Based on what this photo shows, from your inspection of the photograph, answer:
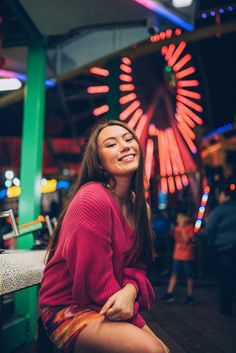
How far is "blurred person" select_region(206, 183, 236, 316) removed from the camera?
185 inches

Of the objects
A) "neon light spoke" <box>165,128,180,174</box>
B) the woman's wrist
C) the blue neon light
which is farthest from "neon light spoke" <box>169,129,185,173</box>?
the woman's wrist

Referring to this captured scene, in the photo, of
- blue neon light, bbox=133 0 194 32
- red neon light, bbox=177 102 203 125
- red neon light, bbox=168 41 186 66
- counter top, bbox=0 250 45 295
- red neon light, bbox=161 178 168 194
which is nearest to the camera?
counter top, bbox=0 250 45 295

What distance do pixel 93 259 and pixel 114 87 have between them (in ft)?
15.4

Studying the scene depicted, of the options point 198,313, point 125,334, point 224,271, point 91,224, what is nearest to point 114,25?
point 91,224

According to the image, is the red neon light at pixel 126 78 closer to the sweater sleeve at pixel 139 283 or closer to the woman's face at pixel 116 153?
the woman's face at pixel 116 153

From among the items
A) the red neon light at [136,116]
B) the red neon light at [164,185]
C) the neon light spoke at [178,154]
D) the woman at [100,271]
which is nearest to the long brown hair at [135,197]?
the woman at [100,271]

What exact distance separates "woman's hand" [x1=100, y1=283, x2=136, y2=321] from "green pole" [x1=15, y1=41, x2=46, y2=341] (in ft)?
7.68

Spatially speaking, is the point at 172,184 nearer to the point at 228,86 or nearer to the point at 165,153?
the point at 165,153

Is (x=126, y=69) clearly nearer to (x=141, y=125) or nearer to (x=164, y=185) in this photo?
(x=141, y=125)

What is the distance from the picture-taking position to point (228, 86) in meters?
15.0

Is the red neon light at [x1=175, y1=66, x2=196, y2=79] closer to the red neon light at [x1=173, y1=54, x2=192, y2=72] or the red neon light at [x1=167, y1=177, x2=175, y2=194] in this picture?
the red neon light at [x1=173, y1=54, x2=192, y2=72]

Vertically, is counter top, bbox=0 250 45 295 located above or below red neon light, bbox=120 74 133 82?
below

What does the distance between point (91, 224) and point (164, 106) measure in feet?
31.5

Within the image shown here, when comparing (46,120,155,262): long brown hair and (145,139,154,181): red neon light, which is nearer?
(46,120,155,262): long brown hair
